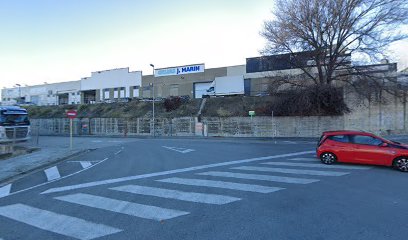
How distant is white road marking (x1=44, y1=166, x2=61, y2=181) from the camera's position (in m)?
9.89

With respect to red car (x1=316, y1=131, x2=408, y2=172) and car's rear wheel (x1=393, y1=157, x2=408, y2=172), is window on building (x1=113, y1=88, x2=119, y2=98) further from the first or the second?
car's rear wheel (x1=393, y1=157, x2=408, y2=172)

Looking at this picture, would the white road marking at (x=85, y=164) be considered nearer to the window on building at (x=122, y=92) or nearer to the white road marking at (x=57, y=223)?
the white road marking at (x=57, y=223)

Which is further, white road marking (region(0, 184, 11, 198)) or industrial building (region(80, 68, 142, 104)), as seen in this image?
industrial building (region(80, 68, 142, 104))

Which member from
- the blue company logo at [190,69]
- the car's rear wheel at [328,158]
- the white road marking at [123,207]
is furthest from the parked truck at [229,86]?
the white road marking at [123,207]

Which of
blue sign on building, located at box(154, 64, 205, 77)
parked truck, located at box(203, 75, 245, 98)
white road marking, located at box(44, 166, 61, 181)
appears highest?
blue sign on building, located at box(154, 64, 205, 77)

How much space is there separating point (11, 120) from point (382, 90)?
117 feet

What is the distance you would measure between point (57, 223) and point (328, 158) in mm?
10835

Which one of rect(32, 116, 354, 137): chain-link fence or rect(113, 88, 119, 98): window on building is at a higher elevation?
rect(113, 88, 119, 98): window on building

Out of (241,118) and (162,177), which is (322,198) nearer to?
(162,177)

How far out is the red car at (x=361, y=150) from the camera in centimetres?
1045

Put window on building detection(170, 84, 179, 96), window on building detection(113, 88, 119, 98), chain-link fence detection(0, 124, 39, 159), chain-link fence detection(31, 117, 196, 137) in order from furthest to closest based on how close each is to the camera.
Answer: window on building detection(113, 88, 119, 98), window on building detection(170, 84, 179, 96), chain-link fence detection(31, 117, 196, 137), chain-link fence detection(0, 124, 39, 159)

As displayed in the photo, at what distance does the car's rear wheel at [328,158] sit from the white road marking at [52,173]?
36.7 feet

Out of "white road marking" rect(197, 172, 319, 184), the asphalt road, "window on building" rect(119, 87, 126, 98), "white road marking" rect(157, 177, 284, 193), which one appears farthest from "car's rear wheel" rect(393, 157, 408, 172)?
"window on building" rect(119, 87, 126, 98)

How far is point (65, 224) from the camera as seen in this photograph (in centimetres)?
509
